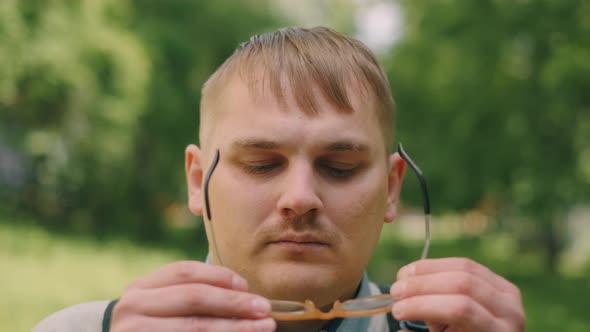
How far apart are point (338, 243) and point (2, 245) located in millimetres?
12714

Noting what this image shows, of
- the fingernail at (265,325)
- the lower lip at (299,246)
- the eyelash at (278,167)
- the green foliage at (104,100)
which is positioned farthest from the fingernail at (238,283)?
the green foliage at (104,100)

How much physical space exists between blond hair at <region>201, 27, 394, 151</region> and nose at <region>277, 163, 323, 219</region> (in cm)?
23

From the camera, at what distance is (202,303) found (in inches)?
62.7

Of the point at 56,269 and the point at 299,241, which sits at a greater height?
the point at 299,241

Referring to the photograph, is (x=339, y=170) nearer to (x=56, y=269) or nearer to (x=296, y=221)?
(x=296, y=221)

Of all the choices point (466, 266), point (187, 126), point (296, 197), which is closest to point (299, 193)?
point (296, 197)

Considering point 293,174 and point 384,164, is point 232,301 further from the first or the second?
point 384,164

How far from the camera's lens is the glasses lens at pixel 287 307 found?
1648 mm

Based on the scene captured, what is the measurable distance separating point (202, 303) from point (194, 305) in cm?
2

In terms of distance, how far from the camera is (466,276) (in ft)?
5.45

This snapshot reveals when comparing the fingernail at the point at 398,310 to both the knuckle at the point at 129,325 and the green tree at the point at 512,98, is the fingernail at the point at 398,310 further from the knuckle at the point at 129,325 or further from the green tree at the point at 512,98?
the green tree at the point at 512,98

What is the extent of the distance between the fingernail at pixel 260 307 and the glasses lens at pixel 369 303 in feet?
0.77

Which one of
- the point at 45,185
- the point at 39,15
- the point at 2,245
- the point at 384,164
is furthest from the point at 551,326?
the point at 45,185

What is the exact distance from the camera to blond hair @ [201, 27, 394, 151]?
1.97m
